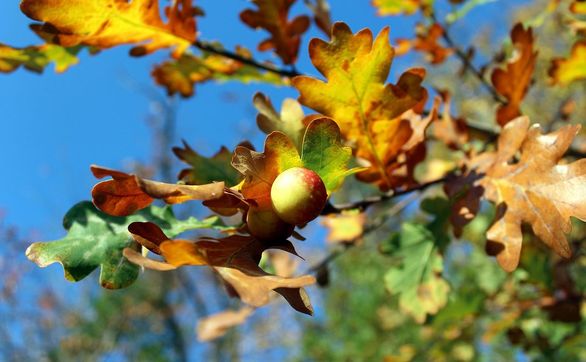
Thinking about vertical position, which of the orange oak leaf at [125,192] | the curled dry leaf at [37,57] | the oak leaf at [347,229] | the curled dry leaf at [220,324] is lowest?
the curled dry leaf at [220,324]

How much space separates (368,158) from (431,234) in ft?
0.79

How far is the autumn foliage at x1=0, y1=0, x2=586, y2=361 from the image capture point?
1.68 ft

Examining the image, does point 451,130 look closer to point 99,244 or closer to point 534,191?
point 534,191

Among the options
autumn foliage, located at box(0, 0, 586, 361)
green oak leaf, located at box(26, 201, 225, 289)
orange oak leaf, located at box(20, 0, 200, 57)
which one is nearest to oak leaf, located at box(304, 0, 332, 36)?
autumn foliage, located at box(0, 0, 586, 361)

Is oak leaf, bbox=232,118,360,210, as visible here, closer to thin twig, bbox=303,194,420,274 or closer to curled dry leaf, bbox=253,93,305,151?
curled dry leaf, bbox=253,93,305,151

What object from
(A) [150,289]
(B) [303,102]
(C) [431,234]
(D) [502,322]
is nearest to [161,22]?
(B) [303,102]

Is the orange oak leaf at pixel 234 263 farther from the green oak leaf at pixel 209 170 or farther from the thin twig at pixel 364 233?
the thin twig at pixel 364 233

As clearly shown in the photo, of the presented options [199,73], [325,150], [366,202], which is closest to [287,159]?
[325,150]

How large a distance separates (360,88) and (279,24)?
385mm

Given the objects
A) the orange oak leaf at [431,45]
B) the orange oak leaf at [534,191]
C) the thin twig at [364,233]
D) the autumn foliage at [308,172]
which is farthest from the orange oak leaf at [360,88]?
the orange oak leaf at [431,45]

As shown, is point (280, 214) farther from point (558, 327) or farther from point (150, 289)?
point (150, 289)

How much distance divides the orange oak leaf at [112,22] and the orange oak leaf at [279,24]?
0.41 ft

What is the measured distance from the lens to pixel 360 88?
0.72m

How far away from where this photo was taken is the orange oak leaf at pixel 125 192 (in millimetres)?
Result: 469
